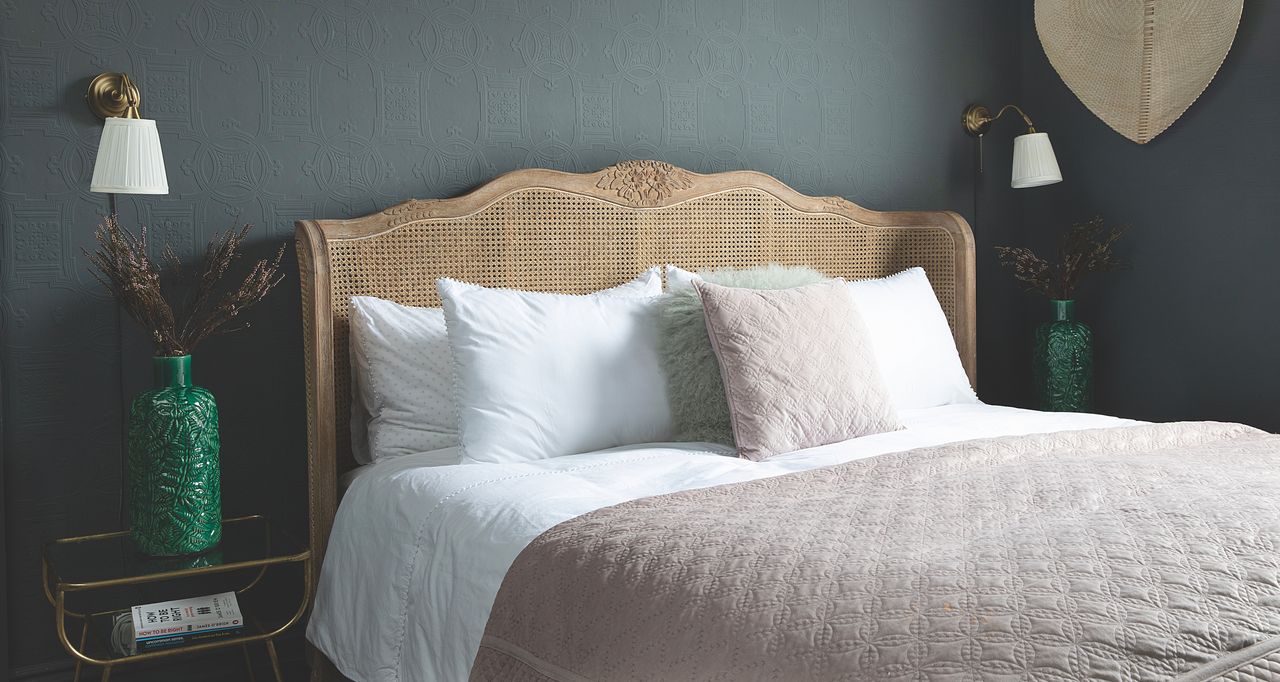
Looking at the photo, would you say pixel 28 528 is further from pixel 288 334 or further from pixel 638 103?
pixel 638 103

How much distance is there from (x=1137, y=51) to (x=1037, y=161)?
1.54ft

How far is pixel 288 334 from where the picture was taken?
7.89ft

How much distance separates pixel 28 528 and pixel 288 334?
0.66 m

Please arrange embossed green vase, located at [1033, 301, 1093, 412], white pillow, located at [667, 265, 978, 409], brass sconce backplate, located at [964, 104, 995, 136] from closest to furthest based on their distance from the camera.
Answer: white pillow, located at [667, 265, 978, 409], embossed green vase, located at [1033, 301, 1093, 412], brass sconce backplate, located at [964, 104, 995, 136]

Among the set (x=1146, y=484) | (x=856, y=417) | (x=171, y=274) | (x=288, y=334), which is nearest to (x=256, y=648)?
(x=288, y=334)

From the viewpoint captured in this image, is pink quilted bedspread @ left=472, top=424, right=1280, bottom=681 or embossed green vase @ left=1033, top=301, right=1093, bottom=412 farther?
embossed green vase @ left=1033, top=301, right=1093, bottom=412

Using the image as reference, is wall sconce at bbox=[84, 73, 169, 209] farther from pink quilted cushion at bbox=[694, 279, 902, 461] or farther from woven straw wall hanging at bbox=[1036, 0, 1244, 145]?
woven straw wall hanging at bbox=[1036, 0, 1244, 145]

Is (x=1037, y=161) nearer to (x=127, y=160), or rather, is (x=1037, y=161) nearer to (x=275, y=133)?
(x=275, y=133)

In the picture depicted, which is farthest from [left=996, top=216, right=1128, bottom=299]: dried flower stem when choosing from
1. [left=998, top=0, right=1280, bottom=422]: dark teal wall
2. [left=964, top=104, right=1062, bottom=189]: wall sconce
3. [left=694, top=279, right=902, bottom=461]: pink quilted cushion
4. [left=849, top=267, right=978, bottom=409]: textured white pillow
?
[left=694, top=279, right=902, bottom=461]: pink quilted cushion

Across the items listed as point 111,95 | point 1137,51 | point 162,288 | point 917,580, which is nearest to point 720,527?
point 917,580

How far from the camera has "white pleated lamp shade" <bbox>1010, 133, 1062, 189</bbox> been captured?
3.25 m

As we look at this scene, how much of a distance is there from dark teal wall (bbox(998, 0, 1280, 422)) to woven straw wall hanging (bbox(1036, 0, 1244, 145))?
56 millimetres

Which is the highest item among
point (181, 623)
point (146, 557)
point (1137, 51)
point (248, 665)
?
point (1137, 51)

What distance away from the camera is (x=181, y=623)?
1.95 metres
